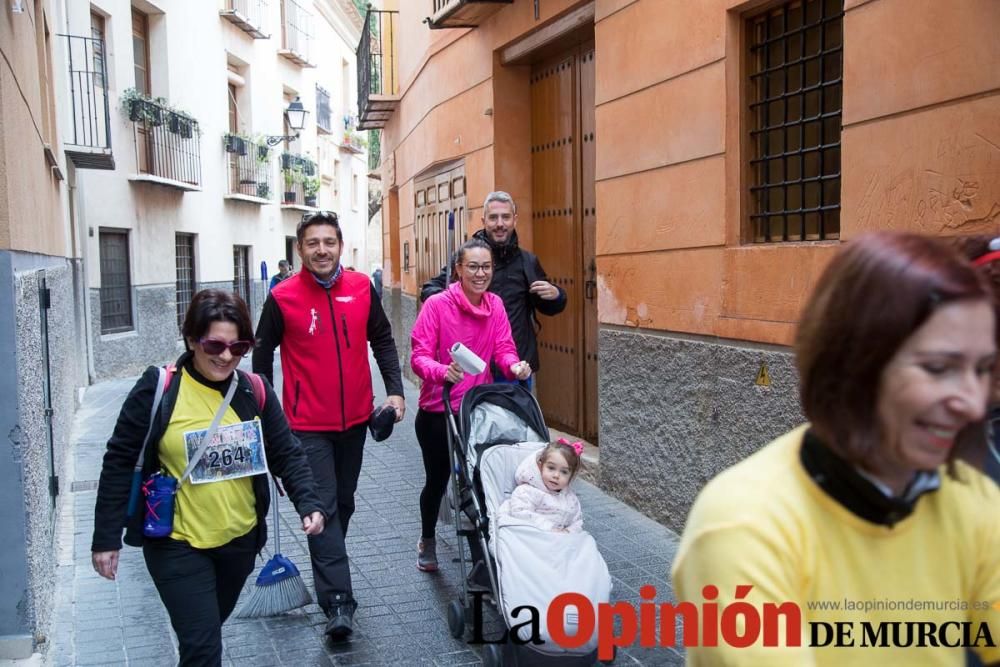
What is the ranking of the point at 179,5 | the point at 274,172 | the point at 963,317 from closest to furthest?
the point at 963,317 < the point at 179,5 < the point at 274,172

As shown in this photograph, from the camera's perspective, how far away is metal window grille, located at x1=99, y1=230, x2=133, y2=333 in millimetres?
15758

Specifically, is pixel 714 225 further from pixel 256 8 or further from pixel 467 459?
pixel 256 8

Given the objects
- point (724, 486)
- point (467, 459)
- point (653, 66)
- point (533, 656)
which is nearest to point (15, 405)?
point (467, 459)

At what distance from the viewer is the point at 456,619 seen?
4.48 metres

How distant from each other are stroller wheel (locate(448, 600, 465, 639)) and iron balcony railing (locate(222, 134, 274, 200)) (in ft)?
58.6

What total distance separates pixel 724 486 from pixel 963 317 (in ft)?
1.27

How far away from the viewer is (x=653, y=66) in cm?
634

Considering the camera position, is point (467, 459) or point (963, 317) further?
point (467, 459)

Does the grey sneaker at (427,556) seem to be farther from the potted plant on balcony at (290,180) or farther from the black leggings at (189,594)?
the potted plant on balcony at (290,180)

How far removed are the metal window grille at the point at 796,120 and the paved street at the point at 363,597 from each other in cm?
205

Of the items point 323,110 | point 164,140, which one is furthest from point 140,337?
point 323,110

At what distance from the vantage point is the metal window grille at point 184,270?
19.0 m

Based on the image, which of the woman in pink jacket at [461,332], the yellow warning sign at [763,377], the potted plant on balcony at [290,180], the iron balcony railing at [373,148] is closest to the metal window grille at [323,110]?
the potted plant on balcony at [290,180]

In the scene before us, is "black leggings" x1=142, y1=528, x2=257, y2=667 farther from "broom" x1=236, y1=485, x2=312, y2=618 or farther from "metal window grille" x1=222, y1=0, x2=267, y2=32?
"metal window grille" x1=222, y1=0, x2=267, y2=32
